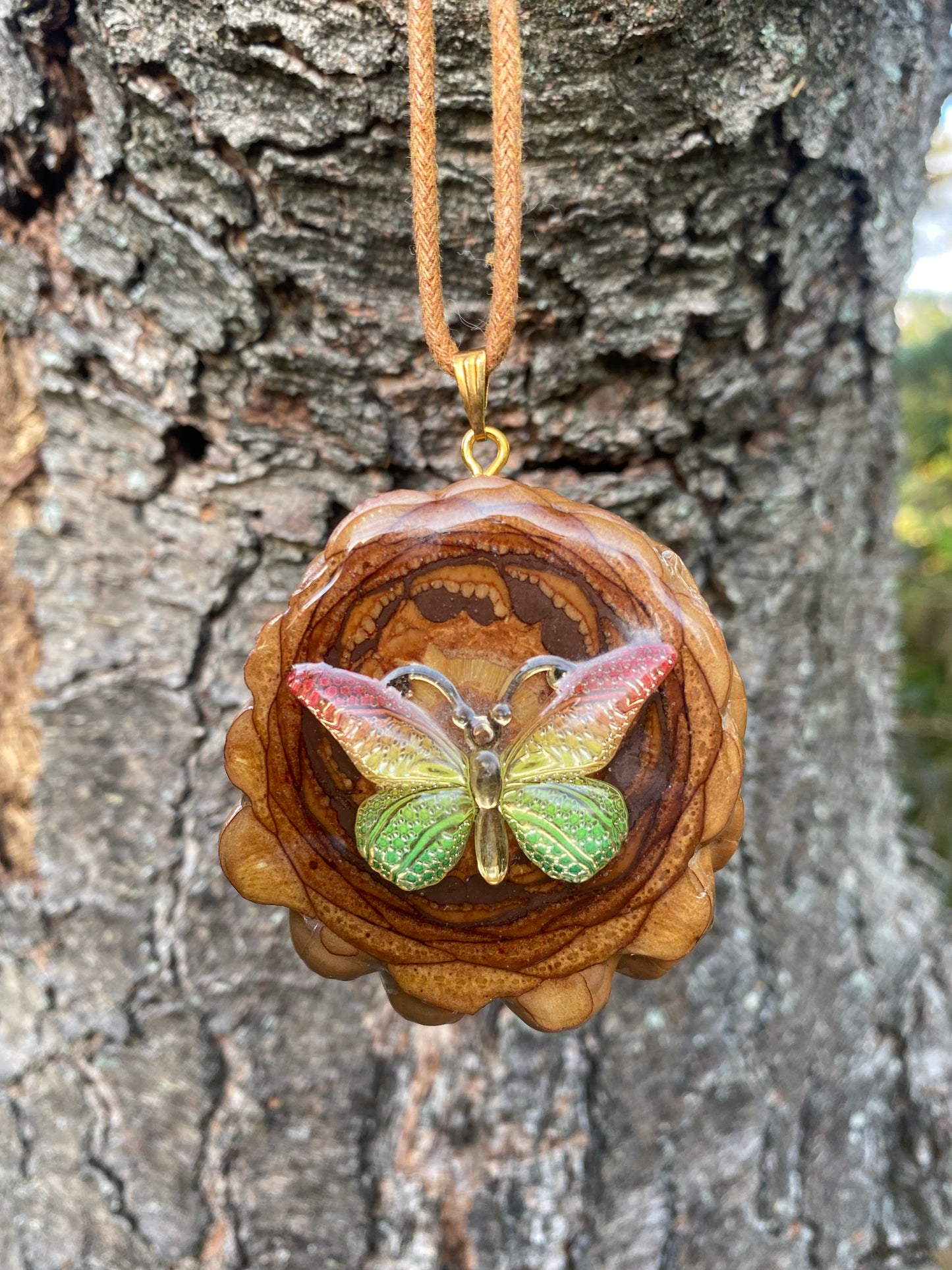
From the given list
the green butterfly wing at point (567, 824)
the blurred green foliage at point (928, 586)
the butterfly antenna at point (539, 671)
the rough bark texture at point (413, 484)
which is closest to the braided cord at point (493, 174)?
the rough bark texture at point (413, 484)

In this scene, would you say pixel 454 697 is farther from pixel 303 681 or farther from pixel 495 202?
pixel 495 202

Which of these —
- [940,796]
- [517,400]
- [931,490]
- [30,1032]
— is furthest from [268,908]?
[931,490]

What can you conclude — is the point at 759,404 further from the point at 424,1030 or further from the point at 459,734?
the point at 424,1030

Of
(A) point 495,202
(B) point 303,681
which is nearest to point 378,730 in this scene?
(B) point 303,681

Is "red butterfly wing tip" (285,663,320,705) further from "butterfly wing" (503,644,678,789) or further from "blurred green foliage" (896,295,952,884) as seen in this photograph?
"blurred green foliage" (896,295,952,884)

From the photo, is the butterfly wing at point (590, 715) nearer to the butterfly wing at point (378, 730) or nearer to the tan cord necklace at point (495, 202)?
the butterfly wing at point (378, 730)

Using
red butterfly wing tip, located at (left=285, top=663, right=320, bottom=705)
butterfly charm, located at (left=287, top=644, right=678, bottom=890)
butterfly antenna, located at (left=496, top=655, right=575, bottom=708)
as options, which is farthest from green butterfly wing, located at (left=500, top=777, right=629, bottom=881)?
red butterfly wing tip, located at (left=285, top=663, right=320, bottom=705)

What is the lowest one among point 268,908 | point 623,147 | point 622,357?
point 268,908
